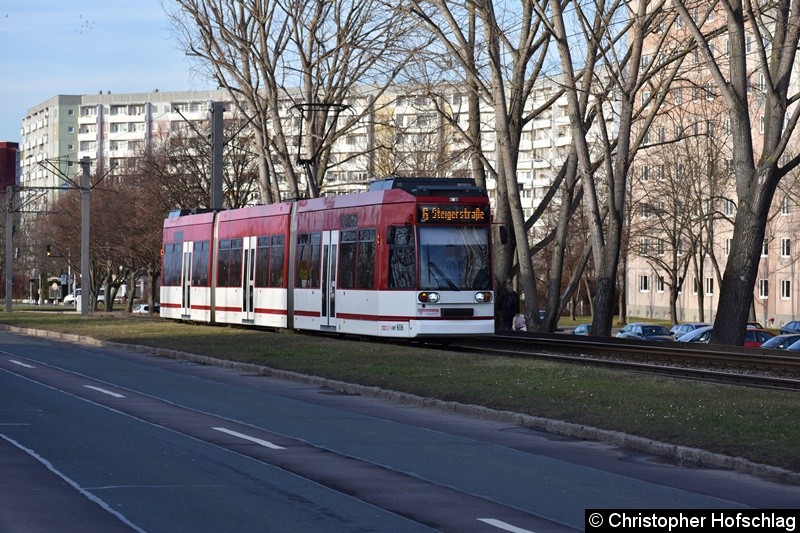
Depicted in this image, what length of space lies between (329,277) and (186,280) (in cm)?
1382

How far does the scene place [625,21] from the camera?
36938 millimetres

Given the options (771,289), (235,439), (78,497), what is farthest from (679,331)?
(78,497)

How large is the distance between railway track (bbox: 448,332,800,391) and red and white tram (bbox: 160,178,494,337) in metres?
1.81

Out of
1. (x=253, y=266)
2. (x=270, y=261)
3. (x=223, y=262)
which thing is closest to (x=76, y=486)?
(x=270, y=261)

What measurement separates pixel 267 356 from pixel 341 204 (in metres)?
6.97

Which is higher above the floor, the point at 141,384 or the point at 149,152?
the point at 149,152

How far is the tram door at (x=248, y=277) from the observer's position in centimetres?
3888

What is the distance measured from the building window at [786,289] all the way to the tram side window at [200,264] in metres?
52.0

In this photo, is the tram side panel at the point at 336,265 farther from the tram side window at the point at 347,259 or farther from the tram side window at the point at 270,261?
the tram side window at the point at 270,261

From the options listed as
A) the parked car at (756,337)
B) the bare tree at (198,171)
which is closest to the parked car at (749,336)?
the parked car at (756,337)

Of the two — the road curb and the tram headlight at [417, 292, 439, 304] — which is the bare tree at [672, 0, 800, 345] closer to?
the tram headlight at [417, 292, 439, 304]

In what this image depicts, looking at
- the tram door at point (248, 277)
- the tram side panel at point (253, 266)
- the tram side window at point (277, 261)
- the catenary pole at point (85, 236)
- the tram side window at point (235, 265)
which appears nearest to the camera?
the tram side window at point (277, 261)

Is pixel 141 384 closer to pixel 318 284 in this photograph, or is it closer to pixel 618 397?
pixel 618 397

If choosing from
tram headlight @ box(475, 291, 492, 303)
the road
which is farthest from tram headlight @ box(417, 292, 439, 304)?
the road
